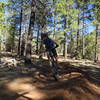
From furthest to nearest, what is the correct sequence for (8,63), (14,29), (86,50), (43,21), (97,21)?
1. (86,50)
2. (14,29)
3. (97,21)
4. (43,21)
5. (8,63)

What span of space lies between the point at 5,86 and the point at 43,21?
12.0 metres

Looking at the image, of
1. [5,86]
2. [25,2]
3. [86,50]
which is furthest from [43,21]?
[86,50]

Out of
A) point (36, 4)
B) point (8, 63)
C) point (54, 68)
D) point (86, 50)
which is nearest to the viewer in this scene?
point (54, 68)

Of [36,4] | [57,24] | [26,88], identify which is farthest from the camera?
[57,24]

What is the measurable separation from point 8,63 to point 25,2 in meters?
5.46

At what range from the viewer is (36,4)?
46.5ft

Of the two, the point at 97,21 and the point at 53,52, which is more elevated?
the point at 97,21

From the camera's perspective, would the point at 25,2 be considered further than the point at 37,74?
Yes

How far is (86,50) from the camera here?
136 ft

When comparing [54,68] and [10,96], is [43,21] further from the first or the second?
[10,96]

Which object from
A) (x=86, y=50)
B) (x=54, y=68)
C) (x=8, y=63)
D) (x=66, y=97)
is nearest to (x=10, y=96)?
(x=66, y=97)

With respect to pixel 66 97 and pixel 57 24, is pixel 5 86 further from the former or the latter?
pixel 57 24

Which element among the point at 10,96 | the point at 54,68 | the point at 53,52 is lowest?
the point at 10,96

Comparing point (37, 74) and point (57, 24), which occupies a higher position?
point (57, 24)
